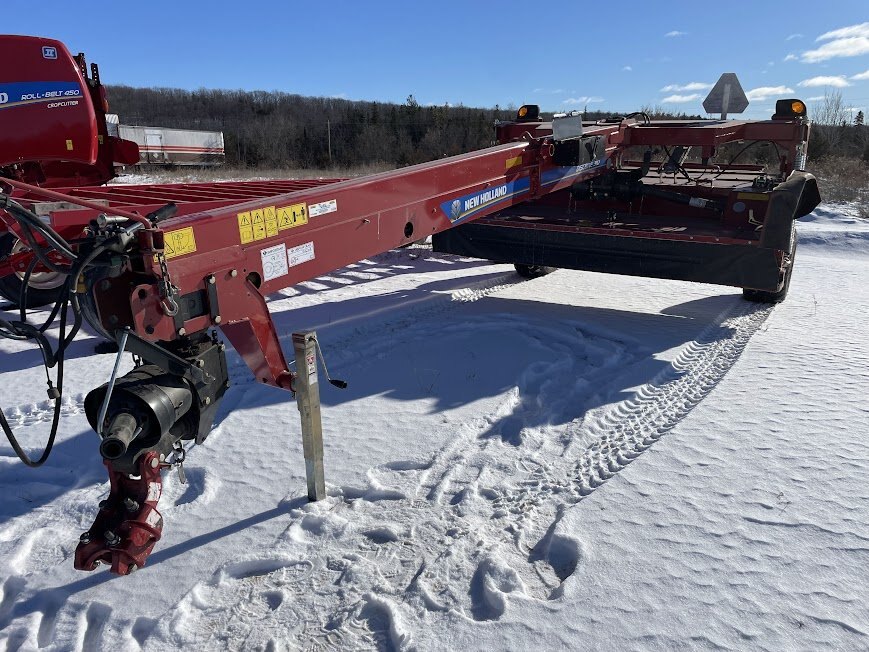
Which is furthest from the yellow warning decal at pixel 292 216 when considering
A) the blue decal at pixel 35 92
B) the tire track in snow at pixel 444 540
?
the blue decal at pixel 35 92

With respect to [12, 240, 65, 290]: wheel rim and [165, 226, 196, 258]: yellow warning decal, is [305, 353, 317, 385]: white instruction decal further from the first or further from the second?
[12, 240, 65, 290]: wheel rim

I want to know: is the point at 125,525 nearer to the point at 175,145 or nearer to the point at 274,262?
the point at 274,262

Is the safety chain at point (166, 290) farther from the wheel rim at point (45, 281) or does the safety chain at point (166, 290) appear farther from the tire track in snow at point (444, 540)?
the wheel rim at point (45, 281)

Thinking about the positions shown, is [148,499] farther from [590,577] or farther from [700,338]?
[700,338]

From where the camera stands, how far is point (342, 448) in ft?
12.7

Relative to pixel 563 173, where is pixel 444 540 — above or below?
below

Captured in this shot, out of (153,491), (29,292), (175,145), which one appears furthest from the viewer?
(175,145)

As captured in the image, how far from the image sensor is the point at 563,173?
5.36m

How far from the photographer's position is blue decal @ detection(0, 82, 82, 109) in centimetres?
535

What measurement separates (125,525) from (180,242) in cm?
110

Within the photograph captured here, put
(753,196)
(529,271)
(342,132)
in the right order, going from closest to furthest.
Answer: (753,196) < (529,271) < (342,132)

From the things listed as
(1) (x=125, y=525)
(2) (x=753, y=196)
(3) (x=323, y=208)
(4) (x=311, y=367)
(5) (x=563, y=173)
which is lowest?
(1) (x=125, y=525)

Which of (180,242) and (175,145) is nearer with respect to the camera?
(180,242)

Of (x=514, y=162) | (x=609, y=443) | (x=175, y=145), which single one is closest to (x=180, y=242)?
(x=609, y=443)
